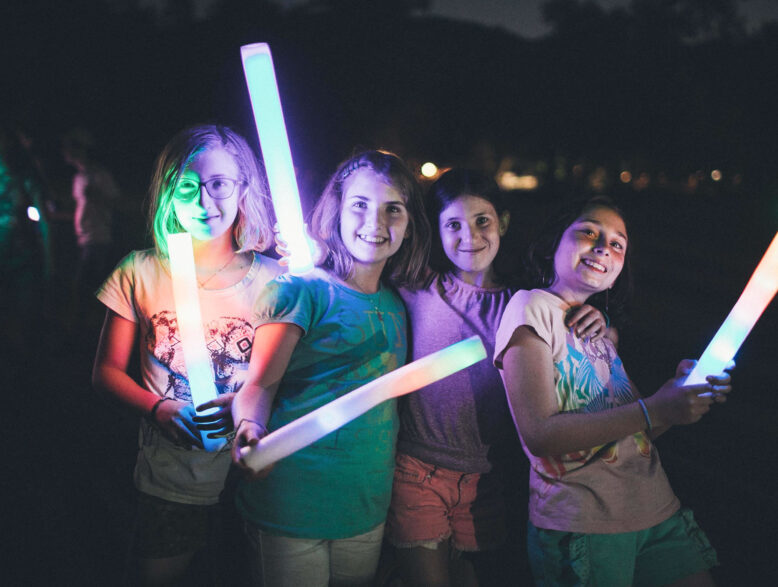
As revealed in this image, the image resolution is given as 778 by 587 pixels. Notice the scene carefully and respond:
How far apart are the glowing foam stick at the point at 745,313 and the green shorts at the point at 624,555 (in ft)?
2.10

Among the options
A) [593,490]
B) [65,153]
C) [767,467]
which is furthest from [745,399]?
[65,153]

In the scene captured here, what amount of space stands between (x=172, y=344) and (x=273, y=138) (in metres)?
0.78

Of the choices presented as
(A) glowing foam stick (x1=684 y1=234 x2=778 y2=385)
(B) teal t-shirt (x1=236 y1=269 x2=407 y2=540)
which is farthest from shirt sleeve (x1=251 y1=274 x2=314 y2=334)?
(A) glowing foam stick (x1=684 y1=234 x2=778 y2=385)

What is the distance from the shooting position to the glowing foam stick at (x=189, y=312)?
141 cm

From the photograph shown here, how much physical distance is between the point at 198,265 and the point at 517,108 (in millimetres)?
13374

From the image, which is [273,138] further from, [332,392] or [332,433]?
[332,433]

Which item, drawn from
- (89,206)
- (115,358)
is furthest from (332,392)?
(89,206)

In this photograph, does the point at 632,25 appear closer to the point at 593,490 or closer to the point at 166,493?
the point at 593,490

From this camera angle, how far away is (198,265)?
1.71 meters

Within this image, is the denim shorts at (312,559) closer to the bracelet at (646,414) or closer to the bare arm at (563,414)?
the bare arm at (563,414)

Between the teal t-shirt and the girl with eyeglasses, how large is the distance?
0.13 meters

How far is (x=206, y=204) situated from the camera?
1.60 meters

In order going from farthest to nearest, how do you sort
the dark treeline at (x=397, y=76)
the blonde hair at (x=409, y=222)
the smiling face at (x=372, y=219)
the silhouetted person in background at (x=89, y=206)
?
the dark treeline at (x=397, y=76) → the silhouetted person in background at (x=89, y=206) → the blonde hair at (x=409, y=222) → the smiling face at (x=372, y=219)

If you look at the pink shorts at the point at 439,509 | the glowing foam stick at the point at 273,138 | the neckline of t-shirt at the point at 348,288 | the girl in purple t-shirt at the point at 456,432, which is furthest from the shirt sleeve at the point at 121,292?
the pink shorts at the point at 439,509
